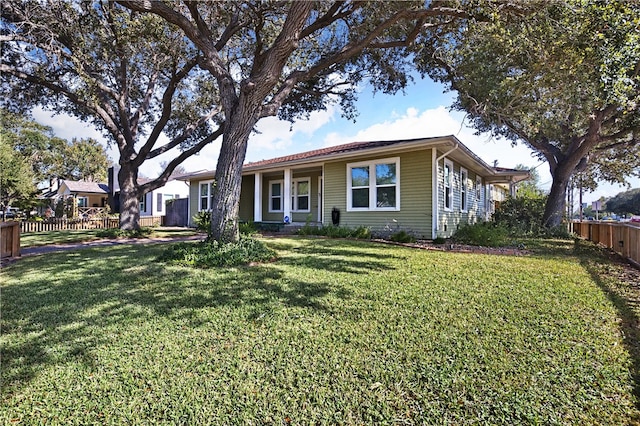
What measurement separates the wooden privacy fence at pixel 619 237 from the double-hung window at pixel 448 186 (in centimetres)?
421

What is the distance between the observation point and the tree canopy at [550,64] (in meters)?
5.21

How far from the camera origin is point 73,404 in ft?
7.11

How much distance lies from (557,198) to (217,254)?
51.0 feet

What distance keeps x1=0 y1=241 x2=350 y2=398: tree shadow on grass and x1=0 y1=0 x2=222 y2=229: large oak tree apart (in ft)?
19.2

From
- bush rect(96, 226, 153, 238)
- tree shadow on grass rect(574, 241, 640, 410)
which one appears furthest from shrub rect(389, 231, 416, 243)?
bush rect(96, 226, 153, 238)

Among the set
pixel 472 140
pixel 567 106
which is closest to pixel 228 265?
pixel 567 106

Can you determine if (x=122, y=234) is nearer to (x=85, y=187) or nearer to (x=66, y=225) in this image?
(x=66, y=225)

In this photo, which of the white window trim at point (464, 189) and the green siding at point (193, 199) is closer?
the white window trim at point (464, 189)

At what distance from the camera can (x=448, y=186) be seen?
10.9 m

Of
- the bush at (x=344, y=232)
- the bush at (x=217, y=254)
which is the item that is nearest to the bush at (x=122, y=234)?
the bush at (x=217, y=254)

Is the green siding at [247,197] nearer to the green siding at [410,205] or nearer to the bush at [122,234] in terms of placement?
the bush at [122,234]

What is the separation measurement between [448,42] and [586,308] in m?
7.51

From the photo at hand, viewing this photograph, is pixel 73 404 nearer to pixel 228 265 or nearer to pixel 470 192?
pixel 228 265

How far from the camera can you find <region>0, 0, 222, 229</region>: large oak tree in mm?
8234
